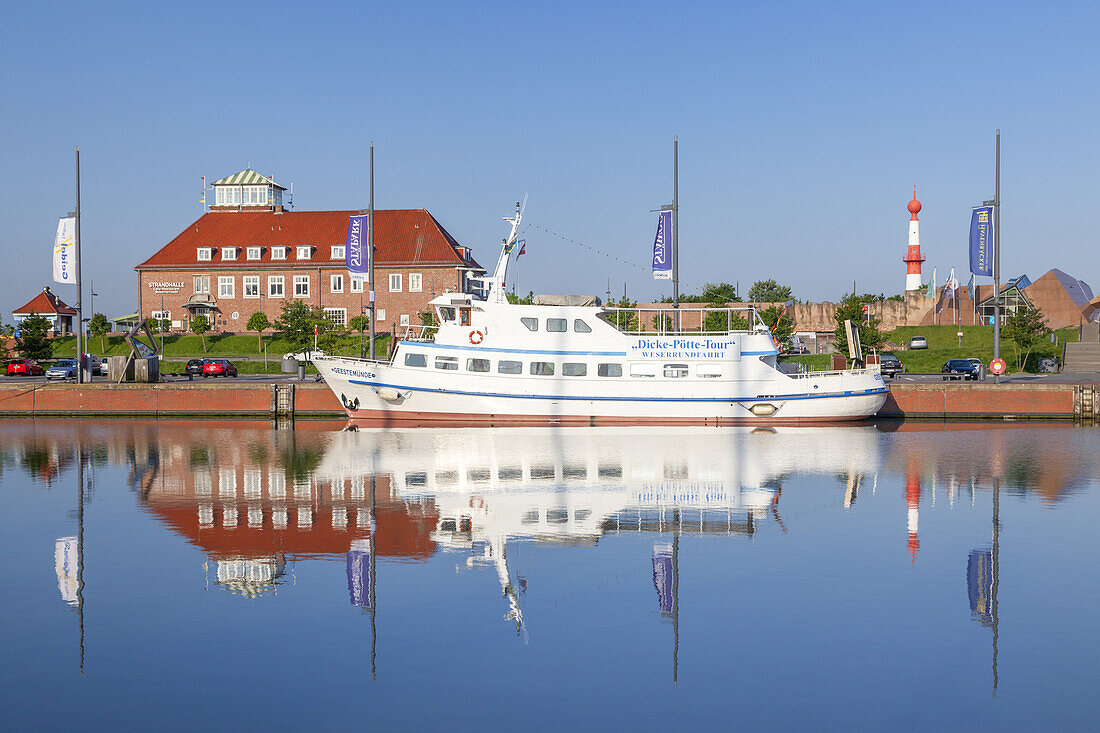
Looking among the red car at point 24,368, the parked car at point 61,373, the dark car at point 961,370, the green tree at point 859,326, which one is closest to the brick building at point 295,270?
the red car at point 24,368

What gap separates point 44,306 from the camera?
111m

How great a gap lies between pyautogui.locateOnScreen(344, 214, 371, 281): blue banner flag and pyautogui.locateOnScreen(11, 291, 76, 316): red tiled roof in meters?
79.1

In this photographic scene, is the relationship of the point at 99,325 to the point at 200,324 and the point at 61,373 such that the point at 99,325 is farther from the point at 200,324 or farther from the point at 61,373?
the point at 61,373

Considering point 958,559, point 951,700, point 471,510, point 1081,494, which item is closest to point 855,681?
point 951,700

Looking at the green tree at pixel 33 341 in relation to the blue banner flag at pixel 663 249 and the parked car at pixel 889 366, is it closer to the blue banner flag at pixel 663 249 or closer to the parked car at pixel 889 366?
the blue banner flag at pixel 663 249

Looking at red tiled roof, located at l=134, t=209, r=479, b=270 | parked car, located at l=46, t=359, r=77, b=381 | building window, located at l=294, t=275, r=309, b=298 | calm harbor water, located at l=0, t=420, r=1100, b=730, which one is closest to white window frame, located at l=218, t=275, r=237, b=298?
red tiled roof, located at l=134, t=209, r=479, b=270

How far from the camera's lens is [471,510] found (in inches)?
758

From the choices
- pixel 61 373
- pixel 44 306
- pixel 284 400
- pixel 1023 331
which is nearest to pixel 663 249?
pixel 284 400

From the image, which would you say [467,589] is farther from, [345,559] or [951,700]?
[951,700]

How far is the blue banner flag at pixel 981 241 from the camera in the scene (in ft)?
141

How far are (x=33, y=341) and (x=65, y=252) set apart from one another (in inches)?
1026

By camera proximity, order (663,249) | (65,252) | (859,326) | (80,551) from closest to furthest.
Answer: (80,551), (663,249), (65,252), (859,326)

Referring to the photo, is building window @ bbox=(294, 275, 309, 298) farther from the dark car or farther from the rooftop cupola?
the dark car

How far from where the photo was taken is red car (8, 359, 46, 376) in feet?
197
